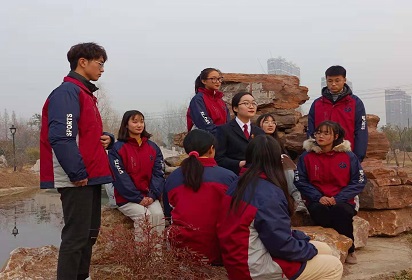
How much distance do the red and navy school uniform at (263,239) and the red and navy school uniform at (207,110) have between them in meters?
2.02

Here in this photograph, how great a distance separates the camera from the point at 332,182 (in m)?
4.06

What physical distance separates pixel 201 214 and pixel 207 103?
75.3 inches

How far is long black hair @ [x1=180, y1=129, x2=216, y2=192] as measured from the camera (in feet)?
9.55

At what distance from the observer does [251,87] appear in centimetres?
649

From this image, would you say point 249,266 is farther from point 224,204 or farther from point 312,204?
point 312,204

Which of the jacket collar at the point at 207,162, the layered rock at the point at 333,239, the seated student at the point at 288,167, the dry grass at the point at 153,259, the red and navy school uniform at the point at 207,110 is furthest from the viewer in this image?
the red and navy school uniform at the point at 207,110

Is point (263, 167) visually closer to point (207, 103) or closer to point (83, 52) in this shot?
point (83, 52)

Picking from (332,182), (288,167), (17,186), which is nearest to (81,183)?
(288,167)

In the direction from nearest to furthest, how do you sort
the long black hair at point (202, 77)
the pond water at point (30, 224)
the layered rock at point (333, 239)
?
1. the layered rock at point (333, 239)
2. the long black hair at point (202, 77)
3. the pond water at point (30, 224)

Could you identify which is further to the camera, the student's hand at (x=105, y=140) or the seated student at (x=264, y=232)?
the student's hand at (x=105, y=140)

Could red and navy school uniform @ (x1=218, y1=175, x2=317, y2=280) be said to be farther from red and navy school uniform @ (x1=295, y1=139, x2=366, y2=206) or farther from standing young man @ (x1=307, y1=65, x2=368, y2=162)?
standing young man @ (x1=307, y1=65, x2=368, y2=162)

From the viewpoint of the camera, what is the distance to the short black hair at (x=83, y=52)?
2869mm

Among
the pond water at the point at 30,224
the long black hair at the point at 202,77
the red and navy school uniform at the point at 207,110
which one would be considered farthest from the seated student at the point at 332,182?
the pond water at the point at 30,224

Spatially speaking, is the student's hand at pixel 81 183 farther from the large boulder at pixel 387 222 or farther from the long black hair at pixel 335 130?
the large boulder at pixel 387 222
